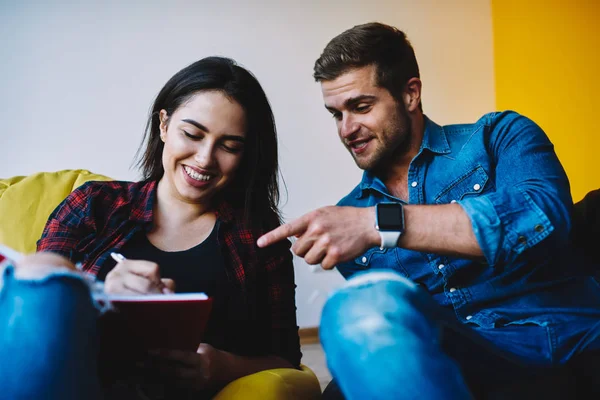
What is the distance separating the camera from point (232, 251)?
1371mm

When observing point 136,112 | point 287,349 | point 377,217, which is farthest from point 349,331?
point 136,112

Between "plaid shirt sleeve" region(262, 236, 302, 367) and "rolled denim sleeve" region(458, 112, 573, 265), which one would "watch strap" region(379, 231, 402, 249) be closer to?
"rolled denim sleeve" region(458, 112, 573, 265)

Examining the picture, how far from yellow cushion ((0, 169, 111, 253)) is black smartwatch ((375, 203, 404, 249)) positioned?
1.06 m

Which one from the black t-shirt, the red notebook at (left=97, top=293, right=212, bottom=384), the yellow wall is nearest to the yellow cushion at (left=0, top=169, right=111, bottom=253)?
the black t-shirt

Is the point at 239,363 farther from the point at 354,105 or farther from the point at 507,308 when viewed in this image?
the point at 354,105

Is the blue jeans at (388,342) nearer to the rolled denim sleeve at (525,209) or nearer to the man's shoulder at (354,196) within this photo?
the rolled denim sleeve at (525,209)

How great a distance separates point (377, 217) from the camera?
899 millimetres

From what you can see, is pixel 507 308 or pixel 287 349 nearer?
pixel 507 308

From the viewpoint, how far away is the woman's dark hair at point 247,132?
142cm

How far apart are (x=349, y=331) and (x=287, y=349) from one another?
70cm

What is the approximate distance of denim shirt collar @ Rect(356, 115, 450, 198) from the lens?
4.54ft

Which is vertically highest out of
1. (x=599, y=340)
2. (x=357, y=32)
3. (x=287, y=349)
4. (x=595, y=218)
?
(x=357, y=32)

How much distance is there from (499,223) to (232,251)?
0.68m

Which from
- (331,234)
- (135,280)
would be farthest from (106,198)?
(331,234)
